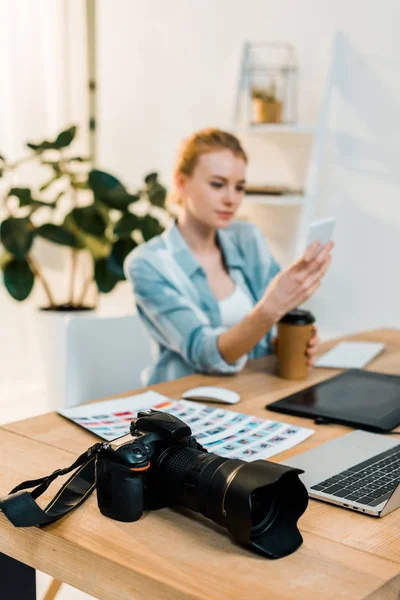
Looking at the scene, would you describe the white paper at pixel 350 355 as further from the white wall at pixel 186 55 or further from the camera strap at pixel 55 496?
the white wall at pixel 186 55

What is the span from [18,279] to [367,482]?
227 cm

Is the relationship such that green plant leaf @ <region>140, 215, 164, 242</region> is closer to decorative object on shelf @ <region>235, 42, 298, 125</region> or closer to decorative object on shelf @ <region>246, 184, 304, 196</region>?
decorative object on shelf @ <region>246, 184, 304, 196</region>

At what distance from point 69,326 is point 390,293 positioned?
1.56 metres

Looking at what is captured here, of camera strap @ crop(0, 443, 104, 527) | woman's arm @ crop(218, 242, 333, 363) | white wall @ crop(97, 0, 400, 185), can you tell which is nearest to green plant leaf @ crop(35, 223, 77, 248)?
white wall @ crop(97, 0, 400, 185)

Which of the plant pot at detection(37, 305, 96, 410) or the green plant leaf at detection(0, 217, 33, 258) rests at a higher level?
the green plant leaf at detection(0, 217, 33, 258)

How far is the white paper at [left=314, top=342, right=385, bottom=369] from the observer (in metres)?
1.77

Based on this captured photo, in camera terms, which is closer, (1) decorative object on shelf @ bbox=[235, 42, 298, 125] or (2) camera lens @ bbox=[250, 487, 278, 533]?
(2) camera lens @ bbox=[250, 487, 278, 533]

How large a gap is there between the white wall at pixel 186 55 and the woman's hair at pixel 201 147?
1.19m

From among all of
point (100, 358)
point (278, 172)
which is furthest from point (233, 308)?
point (278, 172)

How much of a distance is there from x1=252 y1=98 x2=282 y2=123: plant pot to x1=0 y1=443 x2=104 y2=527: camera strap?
2.37 m

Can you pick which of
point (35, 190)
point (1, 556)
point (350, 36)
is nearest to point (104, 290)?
point (35, 190)

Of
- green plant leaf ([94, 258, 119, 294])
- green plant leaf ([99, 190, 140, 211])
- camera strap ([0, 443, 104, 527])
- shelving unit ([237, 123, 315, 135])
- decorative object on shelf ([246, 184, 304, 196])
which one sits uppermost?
shelving unit ([237, 123, 315, 135])

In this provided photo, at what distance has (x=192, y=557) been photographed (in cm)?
82

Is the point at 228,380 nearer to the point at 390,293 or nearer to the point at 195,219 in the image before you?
the point at 195,219
